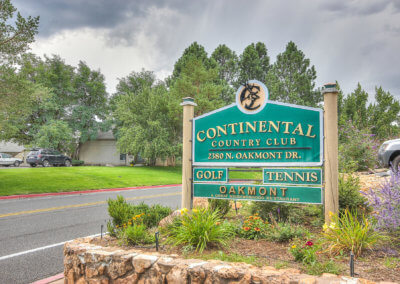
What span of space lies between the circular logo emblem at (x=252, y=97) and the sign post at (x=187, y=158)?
40.6 inches

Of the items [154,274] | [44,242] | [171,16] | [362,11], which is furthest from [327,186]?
[171,16]

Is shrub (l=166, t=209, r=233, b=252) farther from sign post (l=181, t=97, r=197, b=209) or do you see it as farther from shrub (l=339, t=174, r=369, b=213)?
shrub (l=339, t=174, r=369, b=213)

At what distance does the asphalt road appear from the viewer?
4256 mm

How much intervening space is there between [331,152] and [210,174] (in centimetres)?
205

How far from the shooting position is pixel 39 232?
633 centimetres

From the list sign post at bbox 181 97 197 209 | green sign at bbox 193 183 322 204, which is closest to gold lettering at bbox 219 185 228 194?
green sign at bbox 193 183 322 204

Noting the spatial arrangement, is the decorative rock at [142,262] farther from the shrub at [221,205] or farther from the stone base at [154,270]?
the shrub at [221,205]

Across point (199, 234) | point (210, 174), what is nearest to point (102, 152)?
point (210, 174)

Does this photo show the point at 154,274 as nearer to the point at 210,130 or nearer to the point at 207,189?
the point at 207,189

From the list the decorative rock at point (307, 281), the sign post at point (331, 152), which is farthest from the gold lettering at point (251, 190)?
the decorative rock at point (307, 281)

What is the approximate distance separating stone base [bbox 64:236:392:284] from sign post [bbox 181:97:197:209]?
165cm

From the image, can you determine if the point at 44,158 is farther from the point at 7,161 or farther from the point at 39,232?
the point at 39,232

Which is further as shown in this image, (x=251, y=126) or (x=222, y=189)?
(x=222, y=189)

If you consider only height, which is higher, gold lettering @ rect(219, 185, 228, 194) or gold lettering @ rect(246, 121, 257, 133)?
gold lettering @ rect(246, 121, 257, 133)
